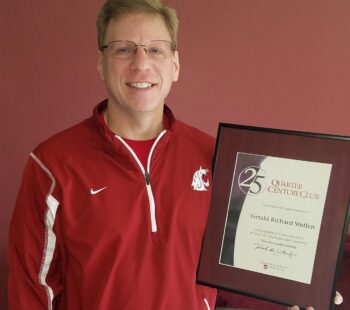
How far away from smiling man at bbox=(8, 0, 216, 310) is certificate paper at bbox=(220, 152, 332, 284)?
100 millimetres

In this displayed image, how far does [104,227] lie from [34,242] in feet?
0.71

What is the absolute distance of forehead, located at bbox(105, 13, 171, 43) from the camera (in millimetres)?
1196

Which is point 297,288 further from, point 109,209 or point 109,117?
point 109,117

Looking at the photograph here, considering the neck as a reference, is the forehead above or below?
above

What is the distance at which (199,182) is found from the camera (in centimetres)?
125

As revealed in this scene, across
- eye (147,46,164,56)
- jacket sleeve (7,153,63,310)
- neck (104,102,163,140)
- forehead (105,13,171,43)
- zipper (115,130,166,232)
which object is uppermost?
forehead (105,13,171,43)

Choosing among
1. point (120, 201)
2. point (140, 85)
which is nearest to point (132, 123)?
point (140, 85)

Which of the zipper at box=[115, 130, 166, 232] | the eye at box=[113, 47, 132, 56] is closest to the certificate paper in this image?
the zipper at box=[115, 130, 166, 232]

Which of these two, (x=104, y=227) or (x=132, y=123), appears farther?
(x=132, y=123)

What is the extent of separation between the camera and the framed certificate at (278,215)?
1137mm

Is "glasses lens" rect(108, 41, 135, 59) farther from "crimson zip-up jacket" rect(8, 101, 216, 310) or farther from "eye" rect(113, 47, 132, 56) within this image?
"crimson zip-up jacket" rect(8, 101, 216, 310)

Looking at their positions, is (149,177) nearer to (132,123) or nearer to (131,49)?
(132,123)

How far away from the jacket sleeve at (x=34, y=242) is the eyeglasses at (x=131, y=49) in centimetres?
36
